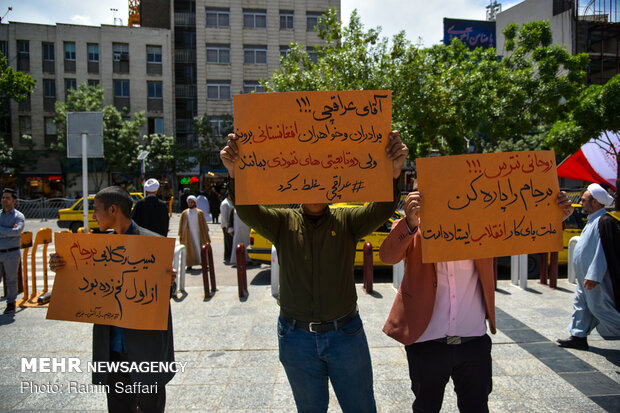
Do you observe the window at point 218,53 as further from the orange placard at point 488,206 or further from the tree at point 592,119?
the orange placard at point 488,206

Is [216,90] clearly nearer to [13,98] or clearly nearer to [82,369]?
[13,98]

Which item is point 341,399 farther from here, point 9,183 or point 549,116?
point 9,183

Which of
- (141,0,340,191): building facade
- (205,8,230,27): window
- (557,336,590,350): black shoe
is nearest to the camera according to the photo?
(557,336,590,350): black shoe

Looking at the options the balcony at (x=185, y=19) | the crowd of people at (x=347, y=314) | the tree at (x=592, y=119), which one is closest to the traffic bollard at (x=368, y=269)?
the crowd of people at (x=347, y=314)

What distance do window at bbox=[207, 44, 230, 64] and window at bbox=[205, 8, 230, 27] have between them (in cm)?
187

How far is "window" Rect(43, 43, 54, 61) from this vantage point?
36.6m

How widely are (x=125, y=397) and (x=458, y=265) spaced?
7.88ft

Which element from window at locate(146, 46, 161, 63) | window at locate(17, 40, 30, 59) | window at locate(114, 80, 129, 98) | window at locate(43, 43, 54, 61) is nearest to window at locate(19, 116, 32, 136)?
window at locate(17, 40, 30, 59)

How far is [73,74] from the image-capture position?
3681 cm

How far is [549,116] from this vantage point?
14977 mm

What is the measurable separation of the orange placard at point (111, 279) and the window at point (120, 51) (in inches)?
1569

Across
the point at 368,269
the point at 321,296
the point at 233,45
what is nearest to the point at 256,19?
the point at 233,45

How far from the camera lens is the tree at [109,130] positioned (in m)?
32.3

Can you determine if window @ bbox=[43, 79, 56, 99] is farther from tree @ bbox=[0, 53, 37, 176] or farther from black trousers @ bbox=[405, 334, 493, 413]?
black trousers @ bbox=[405, 334, 493, 413]
